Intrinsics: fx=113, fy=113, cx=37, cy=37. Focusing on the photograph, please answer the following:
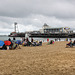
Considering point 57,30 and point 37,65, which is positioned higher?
point 57,30

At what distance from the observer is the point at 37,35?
81.2 m

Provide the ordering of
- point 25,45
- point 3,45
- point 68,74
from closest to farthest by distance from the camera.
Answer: point 68,74, point 3,45, point 25,45

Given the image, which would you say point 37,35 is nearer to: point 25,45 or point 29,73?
point 25,45

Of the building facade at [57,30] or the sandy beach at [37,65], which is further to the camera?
the building facade at [57,30]

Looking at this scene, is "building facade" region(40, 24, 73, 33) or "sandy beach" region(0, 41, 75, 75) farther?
"building facade" region(40, 24, 73, 33)

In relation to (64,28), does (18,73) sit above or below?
below

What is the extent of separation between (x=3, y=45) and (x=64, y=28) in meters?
75.6

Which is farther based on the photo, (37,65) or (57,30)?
(57,30)

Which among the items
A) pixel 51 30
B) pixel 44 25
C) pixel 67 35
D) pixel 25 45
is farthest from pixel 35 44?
pixel 44 25

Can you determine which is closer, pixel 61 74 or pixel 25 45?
pixel 61 74

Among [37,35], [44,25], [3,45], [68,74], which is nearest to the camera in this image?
[68,74]

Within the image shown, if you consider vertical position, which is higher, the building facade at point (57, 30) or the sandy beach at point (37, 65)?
the building facade at point (57, 30)

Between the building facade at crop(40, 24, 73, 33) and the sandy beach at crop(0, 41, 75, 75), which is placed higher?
the building facade at crop(40, 24, 73, 33)

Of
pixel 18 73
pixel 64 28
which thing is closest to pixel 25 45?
pixel 18 73
